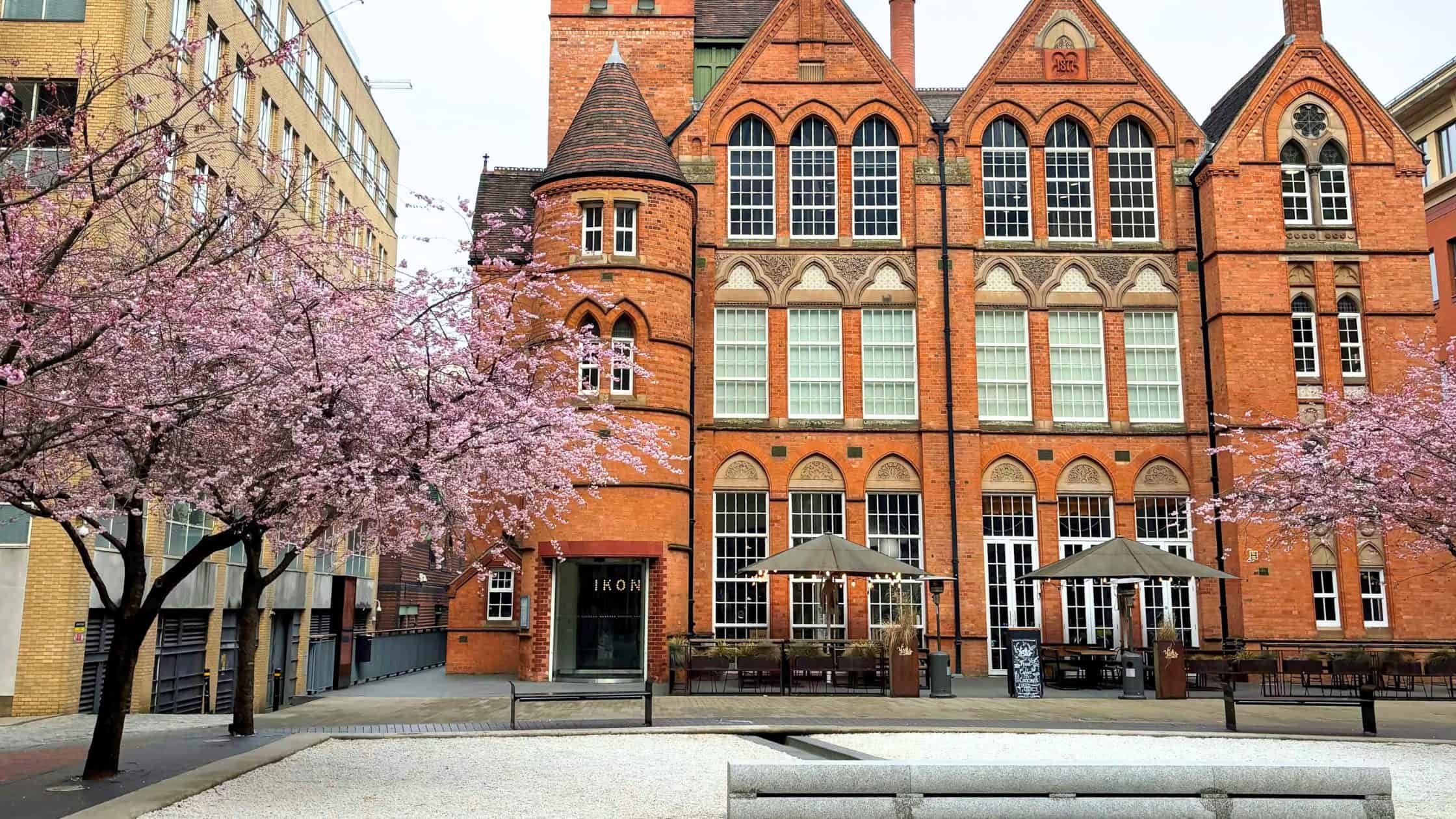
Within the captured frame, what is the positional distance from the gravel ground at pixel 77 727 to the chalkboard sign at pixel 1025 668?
13.4 m

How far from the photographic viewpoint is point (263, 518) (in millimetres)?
12367

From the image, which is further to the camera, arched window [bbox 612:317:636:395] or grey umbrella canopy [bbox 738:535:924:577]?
arched window [bbox 612:317:636:395]

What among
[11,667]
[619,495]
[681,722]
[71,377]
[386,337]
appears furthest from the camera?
[619,495]

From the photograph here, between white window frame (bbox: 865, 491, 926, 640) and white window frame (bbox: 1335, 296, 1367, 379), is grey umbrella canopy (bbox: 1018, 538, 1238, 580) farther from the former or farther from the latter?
white window frame (bbox: 1335, 296, 1367, 379)

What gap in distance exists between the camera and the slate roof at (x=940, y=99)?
31.4m

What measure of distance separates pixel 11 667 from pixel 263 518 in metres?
11.2

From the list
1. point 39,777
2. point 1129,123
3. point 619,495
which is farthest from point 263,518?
point 1129,123

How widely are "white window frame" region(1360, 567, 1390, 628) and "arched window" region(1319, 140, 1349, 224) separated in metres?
8.46

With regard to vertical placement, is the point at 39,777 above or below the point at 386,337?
below

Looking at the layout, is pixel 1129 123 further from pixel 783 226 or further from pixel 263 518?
pixel 263 518

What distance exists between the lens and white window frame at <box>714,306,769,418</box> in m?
29.1

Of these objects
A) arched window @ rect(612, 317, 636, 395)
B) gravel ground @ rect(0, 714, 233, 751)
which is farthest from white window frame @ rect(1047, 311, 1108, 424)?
gravel ground @ rect(0, 714, 233, 751)

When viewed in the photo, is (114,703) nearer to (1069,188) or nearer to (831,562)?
(831,562)

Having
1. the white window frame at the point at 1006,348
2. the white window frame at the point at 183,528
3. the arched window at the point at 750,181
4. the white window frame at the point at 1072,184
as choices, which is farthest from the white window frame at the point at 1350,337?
the white window frame at the point at 183,528
